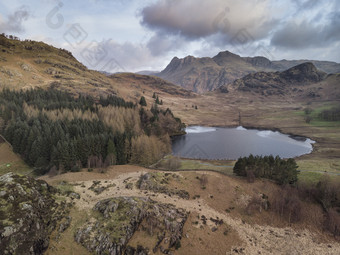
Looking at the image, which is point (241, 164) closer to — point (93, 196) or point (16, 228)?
point (93, 196)

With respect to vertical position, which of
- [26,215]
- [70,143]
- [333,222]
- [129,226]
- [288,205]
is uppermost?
[70,143]

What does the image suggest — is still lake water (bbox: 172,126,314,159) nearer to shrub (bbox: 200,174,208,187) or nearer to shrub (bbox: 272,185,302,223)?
shrub (bbox: 200,174,208,187)

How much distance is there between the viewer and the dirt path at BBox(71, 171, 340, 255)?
93.7ft

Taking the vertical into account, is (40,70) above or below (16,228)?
above

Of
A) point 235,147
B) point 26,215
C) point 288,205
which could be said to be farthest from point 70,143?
point 235,147

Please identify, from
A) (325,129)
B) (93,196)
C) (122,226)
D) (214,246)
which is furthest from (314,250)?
(325,129)

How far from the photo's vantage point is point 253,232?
31391 mm

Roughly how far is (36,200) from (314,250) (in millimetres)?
43968

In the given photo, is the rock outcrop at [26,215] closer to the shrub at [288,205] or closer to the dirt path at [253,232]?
the dirt path at [253,232]

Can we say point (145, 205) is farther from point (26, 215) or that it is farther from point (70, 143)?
point (70, 143)

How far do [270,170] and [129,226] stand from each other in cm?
4025

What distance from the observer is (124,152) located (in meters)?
67.8

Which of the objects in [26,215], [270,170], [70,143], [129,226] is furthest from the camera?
[70,143]

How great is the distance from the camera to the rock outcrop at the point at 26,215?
18125mm
